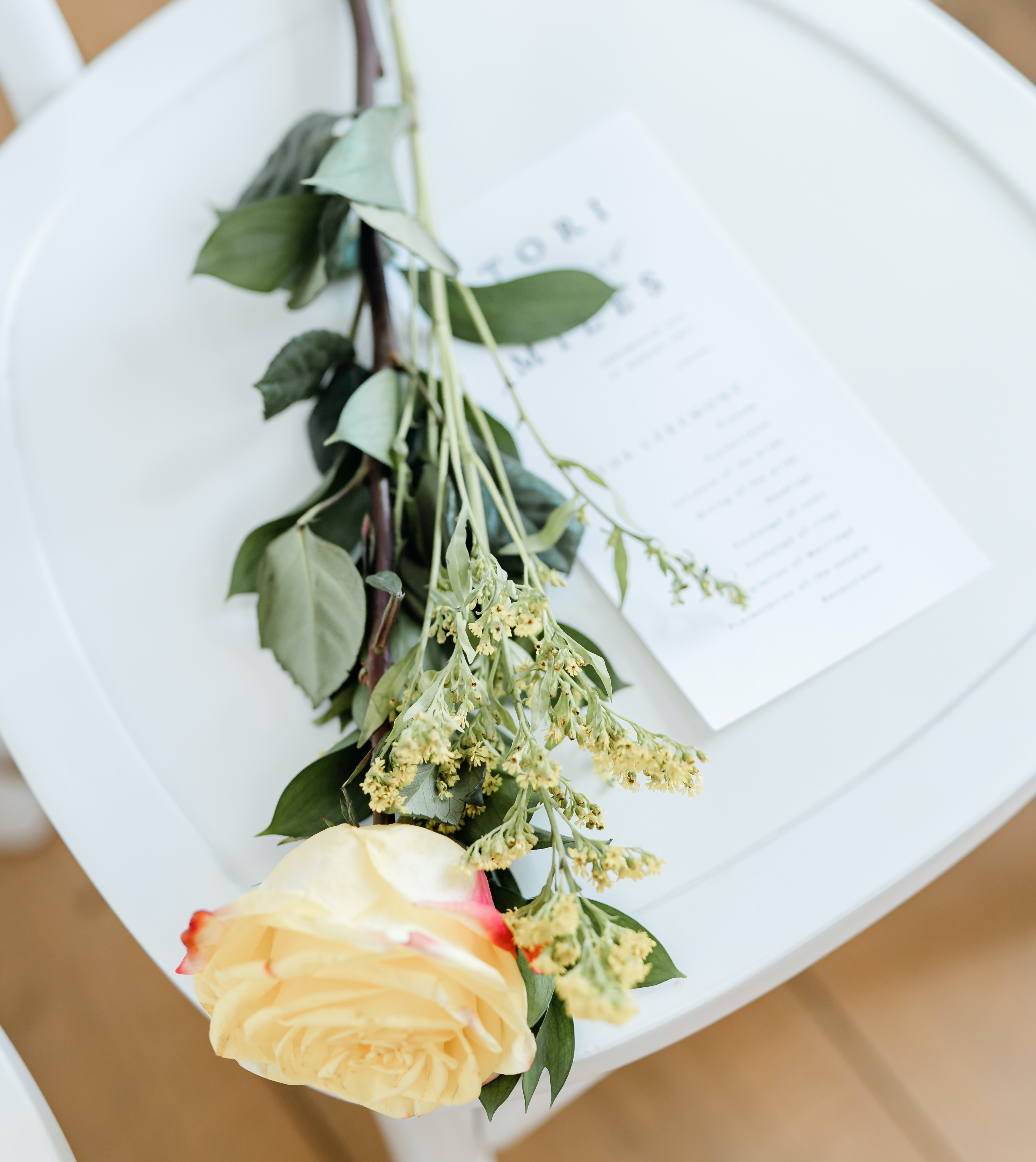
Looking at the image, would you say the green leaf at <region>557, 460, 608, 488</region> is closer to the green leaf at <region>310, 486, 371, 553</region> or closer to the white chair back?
the green leaf at <region>310, 486, 371, 553</region>

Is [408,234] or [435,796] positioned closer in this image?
[435,796]

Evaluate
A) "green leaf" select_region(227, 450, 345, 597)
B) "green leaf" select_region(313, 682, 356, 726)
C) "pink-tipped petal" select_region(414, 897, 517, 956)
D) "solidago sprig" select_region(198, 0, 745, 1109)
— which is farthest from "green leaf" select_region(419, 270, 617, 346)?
"pink-tipped petal" select_region(414, 897, 517, 956)

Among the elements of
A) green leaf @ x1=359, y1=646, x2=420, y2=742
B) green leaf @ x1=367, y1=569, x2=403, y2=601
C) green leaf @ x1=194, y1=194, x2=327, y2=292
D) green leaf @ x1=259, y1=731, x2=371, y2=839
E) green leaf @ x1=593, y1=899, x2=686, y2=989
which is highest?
green leaf @ x1=194, y1=194, x2=327, y2=292

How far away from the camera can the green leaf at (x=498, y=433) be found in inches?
18.5

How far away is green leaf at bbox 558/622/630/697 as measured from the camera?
1.29ft

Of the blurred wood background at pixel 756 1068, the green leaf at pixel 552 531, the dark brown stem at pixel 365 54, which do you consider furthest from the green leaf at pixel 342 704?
the blurred wood background at pixel 756 1068

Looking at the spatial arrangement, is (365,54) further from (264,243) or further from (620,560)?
(620,560)

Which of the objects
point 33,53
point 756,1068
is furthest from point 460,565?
point 756,1068

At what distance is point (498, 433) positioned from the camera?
1.55 feet

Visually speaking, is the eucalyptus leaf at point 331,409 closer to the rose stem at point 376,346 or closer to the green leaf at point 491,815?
the rose stem at point 376,346

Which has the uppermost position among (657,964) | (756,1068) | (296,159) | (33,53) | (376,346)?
(33,53)

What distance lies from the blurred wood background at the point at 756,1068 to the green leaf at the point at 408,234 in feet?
2.43

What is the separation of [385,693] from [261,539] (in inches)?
6.2

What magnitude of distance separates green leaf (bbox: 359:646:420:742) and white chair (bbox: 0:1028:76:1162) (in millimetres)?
208
